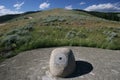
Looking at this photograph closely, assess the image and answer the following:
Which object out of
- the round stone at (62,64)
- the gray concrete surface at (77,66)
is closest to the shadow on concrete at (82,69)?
the gray concrete surface at (77,66)

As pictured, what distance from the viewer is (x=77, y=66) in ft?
26.8

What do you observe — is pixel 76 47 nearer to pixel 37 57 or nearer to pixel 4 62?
pixel 37 57

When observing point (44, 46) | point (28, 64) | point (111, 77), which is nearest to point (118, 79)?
point (111, 77)

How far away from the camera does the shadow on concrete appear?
24.8ft

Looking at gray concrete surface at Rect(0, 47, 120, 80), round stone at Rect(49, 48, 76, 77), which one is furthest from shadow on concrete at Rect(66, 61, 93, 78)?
round stone at Rect(49, 48, 76, 77)

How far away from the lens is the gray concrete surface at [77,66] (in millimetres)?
7445

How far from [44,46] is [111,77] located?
5.10 m

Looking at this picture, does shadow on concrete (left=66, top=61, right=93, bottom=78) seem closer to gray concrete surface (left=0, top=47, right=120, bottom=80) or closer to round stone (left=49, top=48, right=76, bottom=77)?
gray concrete surface (left=0, top=47, right=120, bottom=80)

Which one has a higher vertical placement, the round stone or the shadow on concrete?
the round stone

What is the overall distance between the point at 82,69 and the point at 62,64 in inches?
38.6

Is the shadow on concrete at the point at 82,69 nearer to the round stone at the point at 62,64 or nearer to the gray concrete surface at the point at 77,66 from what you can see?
the gray concrete surface at the point at 77,66

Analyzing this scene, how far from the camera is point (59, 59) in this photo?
7441 mm

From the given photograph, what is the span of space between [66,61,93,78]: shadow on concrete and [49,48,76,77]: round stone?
0.63 ft

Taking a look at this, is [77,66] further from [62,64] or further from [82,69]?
[62,64]
